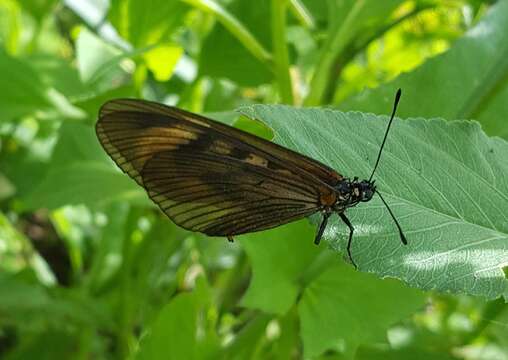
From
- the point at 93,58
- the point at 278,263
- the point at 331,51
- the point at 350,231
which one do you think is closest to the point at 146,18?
the point at 93,58

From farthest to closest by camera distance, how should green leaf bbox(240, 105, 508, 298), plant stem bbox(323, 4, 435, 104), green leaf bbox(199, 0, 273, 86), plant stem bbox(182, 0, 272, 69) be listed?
1. green leaf bbox(199, 0, 273, 86)
2. plant stem bbox(323, 4, 435, 104)
3. plant stem bbox(182, 0, 272, 69)
4. green leaf bbox(240, 105, 508, 298)

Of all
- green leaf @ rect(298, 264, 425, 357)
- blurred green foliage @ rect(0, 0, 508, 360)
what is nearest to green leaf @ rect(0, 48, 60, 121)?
blurred green foliage @ rect(0, 0, 508, 360)

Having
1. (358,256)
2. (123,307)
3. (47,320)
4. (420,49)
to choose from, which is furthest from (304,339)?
(420,49)

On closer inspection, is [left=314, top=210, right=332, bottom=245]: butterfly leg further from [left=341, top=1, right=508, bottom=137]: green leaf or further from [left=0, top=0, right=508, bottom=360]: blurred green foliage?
[left=341, top=1, right=508, bottom=137]: green leaf

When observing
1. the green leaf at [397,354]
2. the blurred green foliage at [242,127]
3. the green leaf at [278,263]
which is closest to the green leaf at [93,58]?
the blurred green foliage at [242,127]

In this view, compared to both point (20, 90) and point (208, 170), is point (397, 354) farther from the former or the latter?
point (20, 90)

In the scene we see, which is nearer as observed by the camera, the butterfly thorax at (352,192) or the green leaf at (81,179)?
the butterfly thorax at (352,192)

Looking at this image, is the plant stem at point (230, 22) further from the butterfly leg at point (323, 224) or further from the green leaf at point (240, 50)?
the butterfly leg at point (323, 224)
